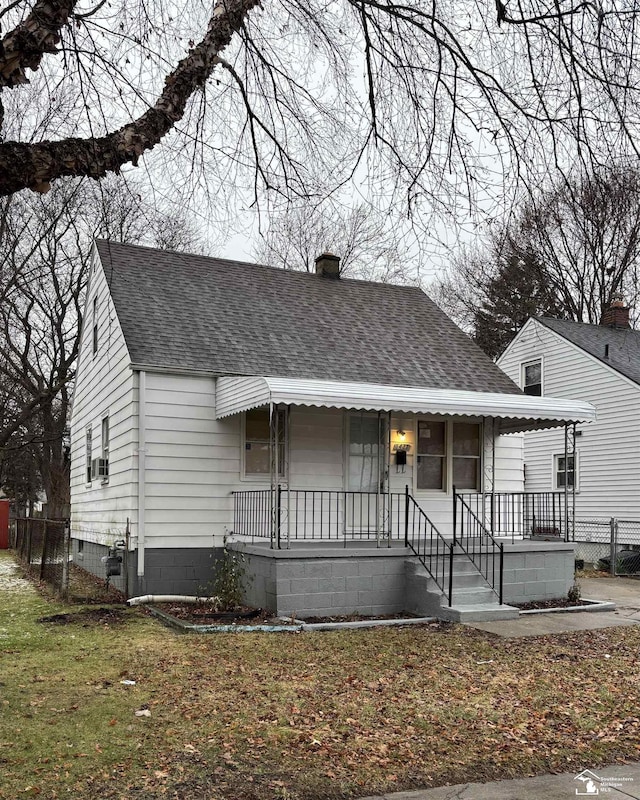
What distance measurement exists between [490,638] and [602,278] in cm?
2371

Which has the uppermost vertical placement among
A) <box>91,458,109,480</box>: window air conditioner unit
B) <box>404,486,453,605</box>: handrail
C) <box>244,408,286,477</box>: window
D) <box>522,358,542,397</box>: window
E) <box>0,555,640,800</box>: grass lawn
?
<box>522,358,542,397</box>: window

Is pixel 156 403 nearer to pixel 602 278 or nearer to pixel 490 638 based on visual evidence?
pixel 490 638

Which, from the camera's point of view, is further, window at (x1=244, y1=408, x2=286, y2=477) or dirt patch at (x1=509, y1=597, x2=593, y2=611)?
window at (x1=244, y1=408, x2=286, y2=477)

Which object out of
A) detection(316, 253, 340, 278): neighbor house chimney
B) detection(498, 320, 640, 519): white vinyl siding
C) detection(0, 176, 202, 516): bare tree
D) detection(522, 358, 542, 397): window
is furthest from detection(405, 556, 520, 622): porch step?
detection(0, 176, 202, 516): bare tree

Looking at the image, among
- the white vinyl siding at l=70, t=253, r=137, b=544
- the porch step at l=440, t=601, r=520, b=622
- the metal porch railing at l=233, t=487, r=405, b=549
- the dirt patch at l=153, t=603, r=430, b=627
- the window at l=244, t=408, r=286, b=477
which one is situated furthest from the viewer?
the window at l=244, t=408, r=286, b=477

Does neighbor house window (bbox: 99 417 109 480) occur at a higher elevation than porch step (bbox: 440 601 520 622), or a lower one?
higher

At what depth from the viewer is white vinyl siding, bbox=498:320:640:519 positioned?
19.8 meters

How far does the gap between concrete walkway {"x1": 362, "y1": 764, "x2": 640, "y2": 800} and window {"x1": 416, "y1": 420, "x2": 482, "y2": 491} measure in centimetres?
879

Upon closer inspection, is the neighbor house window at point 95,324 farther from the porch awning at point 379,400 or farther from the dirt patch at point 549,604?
the dirt patch at point 549,604

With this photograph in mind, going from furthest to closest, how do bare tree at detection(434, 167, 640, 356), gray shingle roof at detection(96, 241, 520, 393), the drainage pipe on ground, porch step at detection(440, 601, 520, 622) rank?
bare tree at detection(434, 167, 640, 356), gray shingle roof at detection(96, 241, 520, 393), the drainage pipe on ground, porch step at detection(440, 601, 520, 622)

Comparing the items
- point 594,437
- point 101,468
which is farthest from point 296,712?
point 594,437

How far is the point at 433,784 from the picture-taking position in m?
4.54

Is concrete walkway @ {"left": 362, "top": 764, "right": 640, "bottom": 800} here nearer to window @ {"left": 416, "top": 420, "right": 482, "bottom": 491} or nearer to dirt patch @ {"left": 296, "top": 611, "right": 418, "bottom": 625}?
dirt patch @ {"left": 296, "top": 611, "right": 418, "bottom": 625}

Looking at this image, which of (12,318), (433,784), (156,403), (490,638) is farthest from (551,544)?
(12,318)
